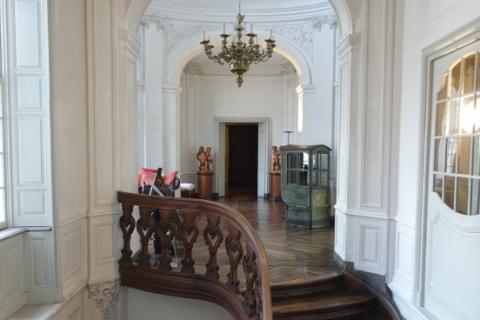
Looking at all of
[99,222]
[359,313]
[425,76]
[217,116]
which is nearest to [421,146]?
[425,76]

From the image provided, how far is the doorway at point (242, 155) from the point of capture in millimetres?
13328

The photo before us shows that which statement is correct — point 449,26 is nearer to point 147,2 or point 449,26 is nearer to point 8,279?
point 147,2

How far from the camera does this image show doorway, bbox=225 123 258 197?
1333cm

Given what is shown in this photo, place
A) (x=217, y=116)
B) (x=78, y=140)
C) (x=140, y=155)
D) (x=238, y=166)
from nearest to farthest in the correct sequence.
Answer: (x=78, y=140) < (x=140, y=155) < (x=217, y=116) < (x=238, y=166)

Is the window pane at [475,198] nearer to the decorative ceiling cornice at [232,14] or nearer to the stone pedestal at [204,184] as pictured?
the decorative ceiling cornice at [232,14]

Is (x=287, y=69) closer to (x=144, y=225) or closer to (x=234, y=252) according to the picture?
(x=144, y=225)

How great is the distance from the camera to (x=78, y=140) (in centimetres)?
332

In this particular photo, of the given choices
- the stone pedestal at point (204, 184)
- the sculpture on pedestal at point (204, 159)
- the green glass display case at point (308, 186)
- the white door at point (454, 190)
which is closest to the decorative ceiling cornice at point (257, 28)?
the green glass display case at point (308, 186)

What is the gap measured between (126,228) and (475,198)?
318 centimetres

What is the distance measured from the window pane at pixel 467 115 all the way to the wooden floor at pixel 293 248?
213cm

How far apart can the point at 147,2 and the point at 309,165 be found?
3.86 meters

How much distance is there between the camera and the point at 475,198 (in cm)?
240

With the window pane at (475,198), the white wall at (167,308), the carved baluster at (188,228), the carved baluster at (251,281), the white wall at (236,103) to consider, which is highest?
the white wall at (236,103)

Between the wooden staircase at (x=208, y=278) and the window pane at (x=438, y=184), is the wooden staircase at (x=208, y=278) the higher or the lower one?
the lower one
